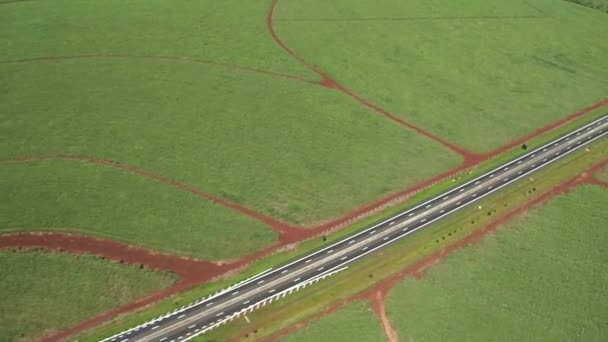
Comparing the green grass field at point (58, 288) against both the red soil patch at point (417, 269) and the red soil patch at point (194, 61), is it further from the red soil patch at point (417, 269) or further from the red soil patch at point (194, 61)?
the red soil patch at point (194, 61)

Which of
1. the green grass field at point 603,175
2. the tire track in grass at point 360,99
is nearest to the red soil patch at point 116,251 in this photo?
the tire track in grass at point 360,99

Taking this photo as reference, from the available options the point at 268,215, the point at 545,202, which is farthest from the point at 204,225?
the point at 545,202

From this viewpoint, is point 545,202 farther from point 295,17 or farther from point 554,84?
point 295,17

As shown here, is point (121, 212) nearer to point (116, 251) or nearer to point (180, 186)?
point (116, 251)

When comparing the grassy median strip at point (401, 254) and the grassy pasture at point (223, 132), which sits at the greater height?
the grassy pasture at point (223, 132)

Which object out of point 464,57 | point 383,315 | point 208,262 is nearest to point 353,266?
point 383,315

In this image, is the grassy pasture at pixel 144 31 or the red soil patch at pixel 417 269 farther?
the grassy pasture at pixel 144 31
